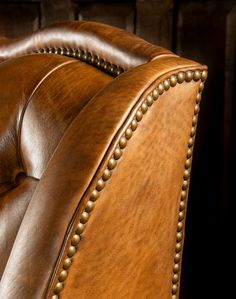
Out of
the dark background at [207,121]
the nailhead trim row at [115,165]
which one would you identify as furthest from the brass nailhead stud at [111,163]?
the dark background at [207,121]

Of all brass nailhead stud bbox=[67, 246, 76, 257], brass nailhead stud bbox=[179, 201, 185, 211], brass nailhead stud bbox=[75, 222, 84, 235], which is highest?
brass nailhead stud bbox=[75, 222, 84, 235]

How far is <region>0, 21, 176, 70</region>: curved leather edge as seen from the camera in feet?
2.68

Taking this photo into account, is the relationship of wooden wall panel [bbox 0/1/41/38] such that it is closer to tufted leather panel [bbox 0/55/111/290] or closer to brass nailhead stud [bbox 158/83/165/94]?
tufted leather panel [bbox 0/55/111/290]

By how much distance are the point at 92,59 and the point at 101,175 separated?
29cm

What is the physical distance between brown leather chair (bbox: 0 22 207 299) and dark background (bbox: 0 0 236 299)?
428 mm

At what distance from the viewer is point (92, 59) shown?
2.92 feet

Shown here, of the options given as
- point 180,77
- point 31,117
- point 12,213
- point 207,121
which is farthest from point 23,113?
point 207,121

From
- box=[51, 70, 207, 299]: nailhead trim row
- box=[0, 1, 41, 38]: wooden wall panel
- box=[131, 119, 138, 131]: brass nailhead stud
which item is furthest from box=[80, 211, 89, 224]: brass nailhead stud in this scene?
box=[0, 1, 41, 38]: wooden wall panel

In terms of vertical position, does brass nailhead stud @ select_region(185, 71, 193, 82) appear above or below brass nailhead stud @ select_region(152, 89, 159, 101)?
above

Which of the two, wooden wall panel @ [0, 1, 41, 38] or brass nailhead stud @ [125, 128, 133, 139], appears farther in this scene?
wooden wall panel @ [0, 1, 41, 38]

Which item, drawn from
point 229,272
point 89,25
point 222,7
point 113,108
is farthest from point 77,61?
point 229,272

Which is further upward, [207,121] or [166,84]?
[166,84]

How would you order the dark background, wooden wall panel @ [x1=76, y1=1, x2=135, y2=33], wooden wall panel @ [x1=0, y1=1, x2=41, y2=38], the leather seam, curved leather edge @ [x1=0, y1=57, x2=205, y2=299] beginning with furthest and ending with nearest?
1. wooden wall panel @ [x1=0, y1=1, x2=41, y2=38]
2. wooden wall panel @ [x1=76, y1=1, x2=135, y2=33]
3. the dark background
4. the leather seam
5. curved leather edge @ [x1=0, y1=57, x2=205, y2=299]

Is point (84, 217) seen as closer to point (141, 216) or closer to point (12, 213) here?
point (141, 216)
